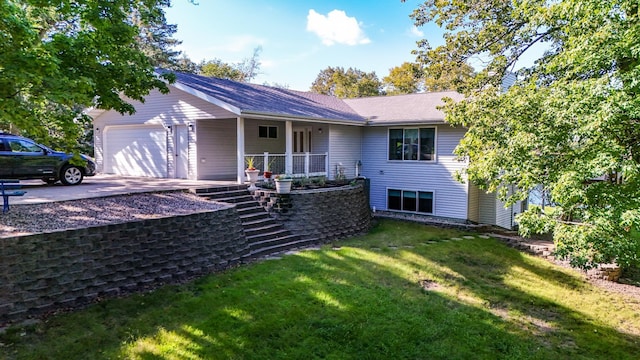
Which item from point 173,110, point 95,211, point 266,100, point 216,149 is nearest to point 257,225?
point 95,211

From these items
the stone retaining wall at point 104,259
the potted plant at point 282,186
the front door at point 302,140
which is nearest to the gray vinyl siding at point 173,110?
the potted plant at point 282,186

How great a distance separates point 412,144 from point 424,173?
4.07 ft

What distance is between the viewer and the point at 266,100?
14.2 m

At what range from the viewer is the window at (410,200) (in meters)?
15.0

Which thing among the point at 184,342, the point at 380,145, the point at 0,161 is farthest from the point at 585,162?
the point at 0,161

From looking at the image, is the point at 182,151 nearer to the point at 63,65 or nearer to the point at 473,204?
the point at 63,65

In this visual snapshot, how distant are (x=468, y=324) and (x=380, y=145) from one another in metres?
10.3

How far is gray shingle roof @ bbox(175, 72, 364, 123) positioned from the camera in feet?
40.8

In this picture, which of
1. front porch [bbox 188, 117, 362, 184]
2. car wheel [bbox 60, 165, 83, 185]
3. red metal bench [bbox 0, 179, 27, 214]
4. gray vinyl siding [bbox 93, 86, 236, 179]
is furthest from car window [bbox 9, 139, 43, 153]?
front porch [bbox 188, 117, 362, 184]

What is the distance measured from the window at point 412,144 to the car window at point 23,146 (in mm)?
12017

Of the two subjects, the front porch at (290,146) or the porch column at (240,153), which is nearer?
the porch column at (240,153)

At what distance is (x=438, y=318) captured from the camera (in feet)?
22.3

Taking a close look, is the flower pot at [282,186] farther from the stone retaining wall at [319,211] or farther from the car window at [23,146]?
the car window at [23,146]

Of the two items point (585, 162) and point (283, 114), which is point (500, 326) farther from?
point (283, 114)
